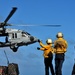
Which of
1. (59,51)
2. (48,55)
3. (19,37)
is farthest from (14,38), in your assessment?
(59,51)

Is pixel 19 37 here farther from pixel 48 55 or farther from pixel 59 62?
pixel 59 62

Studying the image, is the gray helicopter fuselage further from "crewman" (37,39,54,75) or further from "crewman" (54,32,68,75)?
"crewman" (54,32,68,75)

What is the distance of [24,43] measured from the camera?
37812 millimetres

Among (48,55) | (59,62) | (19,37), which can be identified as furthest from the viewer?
(19,37)

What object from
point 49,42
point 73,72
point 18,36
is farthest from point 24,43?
point 73,72

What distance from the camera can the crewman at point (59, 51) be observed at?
15902mm

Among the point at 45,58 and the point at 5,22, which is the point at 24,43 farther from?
the point at 45,58

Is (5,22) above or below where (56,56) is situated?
above

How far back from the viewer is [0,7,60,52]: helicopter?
123ft

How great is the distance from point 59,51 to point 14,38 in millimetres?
22898

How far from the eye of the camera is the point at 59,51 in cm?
1600

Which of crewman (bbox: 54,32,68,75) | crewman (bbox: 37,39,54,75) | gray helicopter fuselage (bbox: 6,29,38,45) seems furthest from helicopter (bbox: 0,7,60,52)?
crewman (bbox: 54,32,68,75)

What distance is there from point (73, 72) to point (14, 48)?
21308mm

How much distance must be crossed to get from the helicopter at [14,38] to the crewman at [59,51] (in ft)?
67.3
